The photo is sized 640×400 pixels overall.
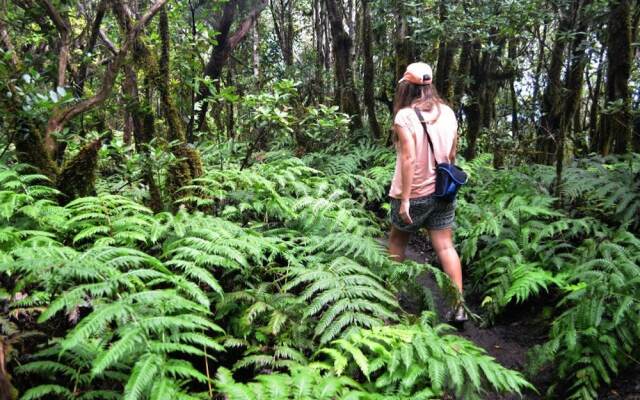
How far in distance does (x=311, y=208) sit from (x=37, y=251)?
2.58m

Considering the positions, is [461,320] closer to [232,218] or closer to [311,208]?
[311,208]

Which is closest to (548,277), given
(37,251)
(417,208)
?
(417,208)

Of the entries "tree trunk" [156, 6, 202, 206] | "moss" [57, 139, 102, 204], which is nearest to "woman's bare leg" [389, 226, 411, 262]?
"tree trunk" [156, 6, 202, 206]

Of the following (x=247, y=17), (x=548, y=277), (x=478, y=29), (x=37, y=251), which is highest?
(x=247, y=17)

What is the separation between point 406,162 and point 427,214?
585mm

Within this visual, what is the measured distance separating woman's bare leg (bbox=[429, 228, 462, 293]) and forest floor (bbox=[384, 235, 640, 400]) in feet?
0.99

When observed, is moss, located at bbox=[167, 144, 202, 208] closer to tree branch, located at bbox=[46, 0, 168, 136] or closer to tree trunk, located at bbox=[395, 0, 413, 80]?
tree branch, located at bbox=[46, 0, 168, 136]

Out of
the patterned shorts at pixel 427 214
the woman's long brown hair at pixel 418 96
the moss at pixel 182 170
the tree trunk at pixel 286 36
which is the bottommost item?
the patterned shorts at pixel 427 214

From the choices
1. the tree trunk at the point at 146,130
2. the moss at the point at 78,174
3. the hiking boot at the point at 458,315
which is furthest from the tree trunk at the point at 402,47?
the moss at the point at 78,174

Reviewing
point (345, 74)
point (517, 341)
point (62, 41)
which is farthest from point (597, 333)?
point (345, 74)

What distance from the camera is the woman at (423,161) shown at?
13.9 feet

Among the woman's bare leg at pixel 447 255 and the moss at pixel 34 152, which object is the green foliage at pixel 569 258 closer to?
the woman's bare leg at pixel 447 255

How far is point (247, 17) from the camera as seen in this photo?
35.4 feet

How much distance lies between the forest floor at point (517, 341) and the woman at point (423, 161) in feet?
1.09
